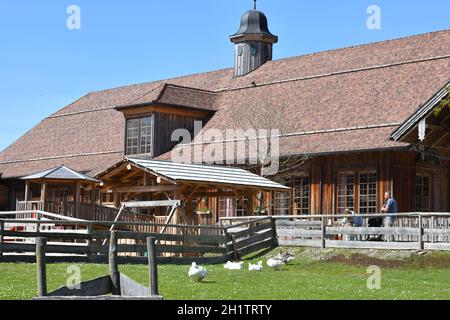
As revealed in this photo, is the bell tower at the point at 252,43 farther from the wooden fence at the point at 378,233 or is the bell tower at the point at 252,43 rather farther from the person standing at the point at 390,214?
the person standing at the point at 390,214

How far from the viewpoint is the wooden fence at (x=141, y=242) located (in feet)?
76.0

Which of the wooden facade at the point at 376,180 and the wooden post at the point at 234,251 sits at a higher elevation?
the wooden facade at the point at 376,180

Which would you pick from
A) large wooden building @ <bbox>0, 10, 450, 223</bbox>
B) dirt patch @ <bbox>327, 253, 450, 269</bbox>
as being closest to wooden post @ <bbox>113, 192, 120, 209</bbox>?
large wooden building @ <bbox>0, 10, 450, 223</bbox>

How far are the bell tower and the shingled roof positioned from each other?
0.80m

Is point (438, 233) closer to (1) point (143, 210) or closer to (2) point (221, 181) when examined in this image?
(2) point (221, 181)

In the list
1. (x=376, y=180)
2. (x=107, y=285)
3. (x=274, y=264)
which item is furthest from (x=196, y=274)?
(x=376, y=180)

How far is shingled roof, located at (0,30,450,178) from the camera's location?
35188 millimetres

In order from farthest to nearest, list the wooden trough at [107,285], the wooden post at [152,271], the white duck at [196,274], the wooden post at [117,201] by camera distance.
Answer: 1. the wooden post at [117,201]
2. the white duck at [196,274]
3. the wooden post at [152,271]
4. the wooden trough at [107,285]

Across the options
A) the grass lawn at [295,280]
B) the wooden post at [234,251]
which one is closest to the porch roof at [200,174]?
the wooden post at [234,251]

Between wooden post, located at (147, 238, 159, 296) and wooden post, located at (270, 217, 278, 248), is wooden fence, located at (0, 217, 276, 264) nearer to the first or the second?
wooden post, located at (270, 217, 278, 248)

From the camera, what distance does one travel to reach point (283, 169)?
36.2 meters

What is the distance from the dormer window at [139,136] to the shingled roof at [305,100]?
92 cm
